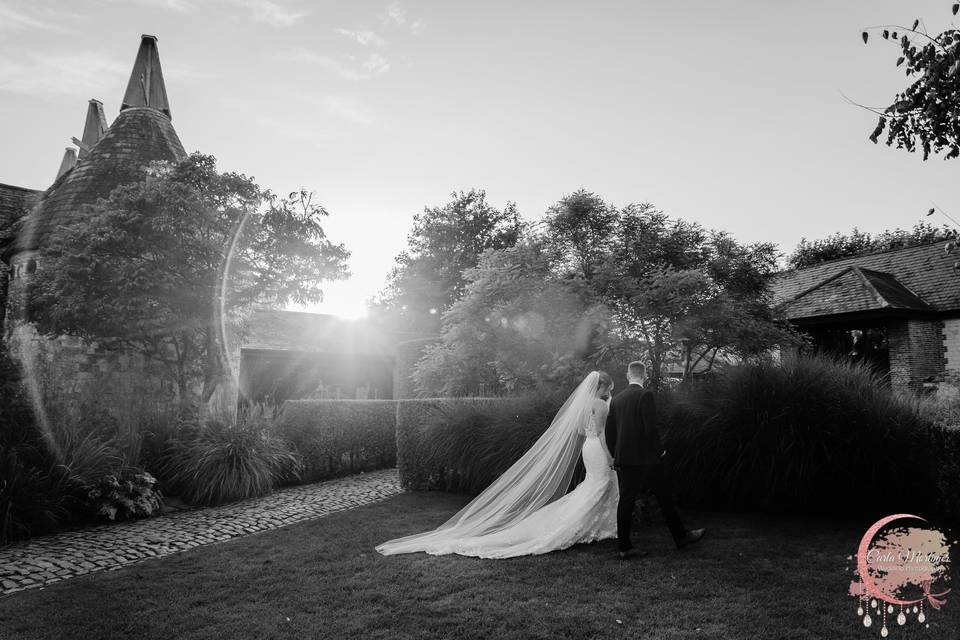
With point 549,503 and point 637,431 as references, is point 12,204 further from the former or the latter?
point 637,431

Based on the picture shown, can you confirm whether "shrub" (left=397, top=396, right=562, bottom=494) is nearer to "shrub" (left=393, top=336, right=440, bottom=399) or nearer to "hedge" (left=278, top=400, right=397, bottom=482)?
"hedge" (left=278, top=400, right=397, bottom=482)

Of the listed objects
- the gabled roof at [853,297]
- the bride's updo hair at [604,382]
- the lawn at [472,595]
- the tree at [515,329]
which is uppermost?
the gabled roof at [853,297]

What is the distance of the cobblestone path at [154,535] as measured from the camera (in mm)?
5645

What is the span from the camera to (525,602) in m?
4.55

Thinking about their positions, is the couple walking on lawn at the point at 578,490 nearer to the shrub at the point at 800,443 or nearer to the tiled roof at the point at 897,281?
the shrub at the point at 800,443

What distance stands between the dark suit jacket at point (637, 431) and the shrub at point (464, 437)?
2.63 m

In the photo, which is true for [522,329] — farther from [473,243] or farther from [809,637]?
[473,243]

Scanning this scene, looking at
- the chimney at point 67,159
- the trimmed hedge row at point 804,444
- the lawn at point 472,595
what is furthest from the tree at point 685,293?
the chimney at point 67,159

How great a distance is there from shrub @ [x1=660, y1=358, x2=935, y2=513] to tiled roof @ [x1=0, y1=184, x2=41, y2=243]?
20361 mm

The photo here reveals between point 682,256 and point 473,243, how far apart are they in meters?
24.5

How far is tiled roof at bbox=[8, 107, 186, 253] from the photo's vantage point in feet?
52.0

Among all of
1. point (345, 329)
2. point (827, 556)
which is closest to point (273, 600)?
point (827, 556)

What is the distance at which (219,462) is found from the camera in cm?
942
